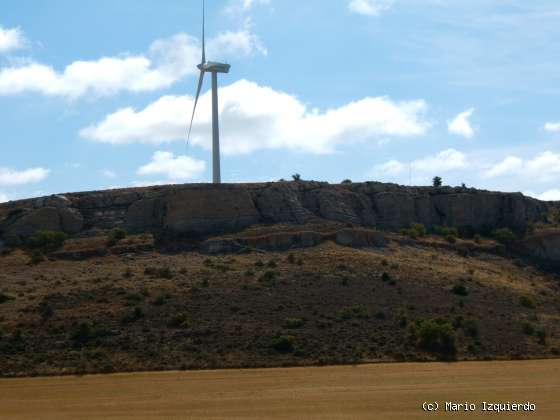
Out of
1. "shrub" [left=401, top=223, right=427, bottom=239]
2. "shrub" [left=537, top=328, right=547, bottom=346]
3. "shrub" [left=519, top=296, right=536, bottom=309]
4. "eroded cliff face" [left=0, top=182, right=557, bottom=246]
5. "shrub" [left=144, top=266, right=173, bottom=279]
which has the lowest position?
"shrub" [left=537, top=328, right=547, bottom=346]

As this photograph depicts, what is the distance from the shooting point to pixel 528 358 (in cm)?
4266

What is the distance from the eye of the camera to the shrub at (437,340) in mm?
42219

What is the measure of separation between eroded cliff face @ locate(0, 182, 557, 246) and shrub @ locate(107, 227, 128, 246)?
69.3 inches

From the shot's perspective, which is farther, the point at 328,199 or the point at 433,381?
the point at 328,199

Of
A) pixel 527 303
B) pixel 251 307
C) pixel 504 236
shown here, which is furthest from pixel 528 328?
pixel 504 236

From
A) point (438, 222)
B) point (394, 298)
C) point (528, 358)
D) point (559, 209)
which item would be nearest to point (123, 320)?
point (394, 298)

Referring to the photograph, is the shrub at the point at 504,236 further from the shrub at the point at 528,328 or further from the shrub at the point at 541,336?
the shrub at the point at 541,336

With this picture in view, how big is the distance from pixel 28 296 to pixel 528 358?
26.9 metres

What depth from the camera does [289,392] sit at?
3456cm

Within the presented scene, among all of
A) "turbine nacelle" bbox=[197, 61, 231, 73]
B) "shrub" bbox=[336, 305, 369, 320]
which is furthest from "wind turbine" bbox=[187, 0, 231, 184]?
"shrub" bbox=[336, 305, 369, 320]

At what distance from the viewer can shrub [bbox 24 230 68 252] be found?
60.8 metres

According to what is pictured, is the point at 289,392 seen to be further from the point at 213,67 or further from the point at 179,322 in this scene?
the point at 213,67

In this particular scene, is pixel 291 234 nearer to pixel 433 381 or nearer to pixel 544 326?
pixel 544 326

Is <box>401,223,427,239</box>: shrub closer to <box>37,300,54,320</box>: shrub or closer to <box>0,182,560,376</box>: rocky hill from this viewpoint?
<box>0,182,560,376</box>: rocky hill
